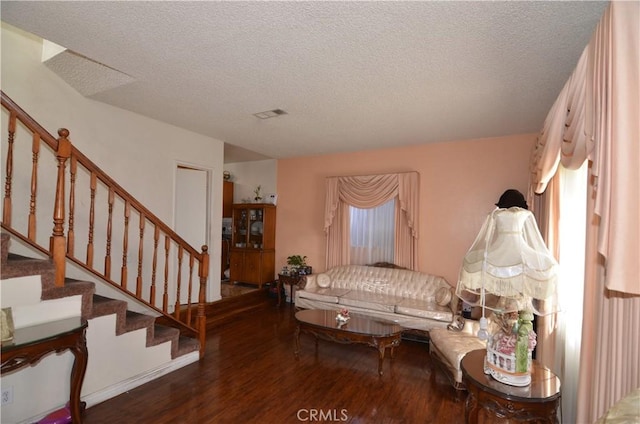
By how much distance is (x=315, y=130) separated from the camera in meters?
4.09

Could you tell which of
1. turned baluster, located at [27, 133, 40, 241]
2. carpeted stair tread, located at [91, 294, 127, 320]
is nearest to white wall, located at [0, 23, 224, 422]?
carpeted stair tread, located at [91, 294, 127, 320]

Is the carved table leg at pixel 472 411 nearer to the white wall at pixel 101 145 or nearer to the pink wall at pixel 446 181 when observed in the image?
the white wall at pixel 101 145

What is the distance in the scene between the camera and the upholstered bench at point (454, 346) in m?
2.57

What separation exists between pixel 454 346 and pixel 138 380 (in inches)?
113

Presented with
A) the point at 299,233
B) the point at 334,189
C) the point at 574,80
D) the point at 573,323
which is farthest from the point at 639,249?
the point at 299,233

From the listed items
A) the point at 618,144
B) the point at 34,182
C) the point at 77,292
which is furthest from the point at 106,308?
the point at 618,144

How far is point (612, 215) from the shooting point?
1235mm

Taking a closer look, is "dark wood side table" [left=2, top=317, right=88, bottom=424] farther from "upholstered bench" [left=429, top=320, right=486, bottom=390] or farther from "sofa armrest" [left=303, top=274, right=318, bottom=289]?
"sofa armrest" [left=303, top=274, right=318, bottom=289]

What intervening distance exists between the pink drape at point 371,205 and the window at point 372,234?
12cm

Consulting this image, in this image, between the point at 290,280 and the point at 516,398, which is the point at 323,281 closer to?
the point at 290,280

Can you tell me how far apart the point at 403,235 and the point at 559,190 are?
2.36 meters

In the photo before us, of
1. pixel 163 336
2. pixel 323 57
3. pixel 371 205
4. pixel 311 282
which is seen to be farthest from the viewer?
pixel 371 205

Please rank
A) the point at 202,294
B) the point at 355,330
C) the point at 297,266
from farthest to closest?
the point at 297,266
the point at 202,294
the point at 355,330

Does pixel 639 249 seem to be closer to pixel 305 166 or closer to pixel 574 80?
pixel 574 80
